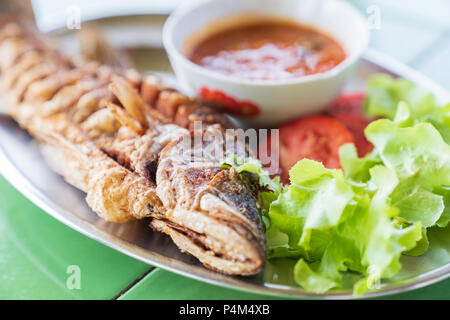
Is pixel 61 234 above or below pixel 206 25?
below

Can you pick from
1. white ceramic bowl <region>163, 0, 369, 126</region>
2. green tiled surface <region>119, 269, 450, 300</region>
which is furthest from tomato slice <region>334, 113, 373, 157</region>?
green tiled surface <region>119, 269, 450, 300</region>

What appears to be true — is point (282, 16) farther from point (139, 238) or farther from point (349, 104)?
point (139, 238)

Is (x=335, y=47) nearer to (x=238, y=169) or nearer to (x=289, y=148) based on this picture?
(x=289, y=148)

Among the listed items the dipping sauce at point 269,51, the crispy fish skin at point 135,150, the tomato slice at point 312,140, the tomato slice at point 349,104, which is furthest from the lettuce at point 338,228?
the tomato slice at point 349,104

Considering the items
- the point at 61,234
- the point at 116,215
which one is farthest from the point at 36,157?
the point at 116,215

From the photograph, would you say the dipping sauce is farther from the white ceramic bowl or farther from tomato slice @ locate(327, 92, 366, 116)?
tomato slice @ locate(327, 92, 366, 116)

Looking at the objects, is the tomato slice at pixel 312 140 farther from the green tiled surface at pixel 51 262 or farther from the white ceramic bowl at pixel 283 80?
the green tiled surface at pixel 51 262
